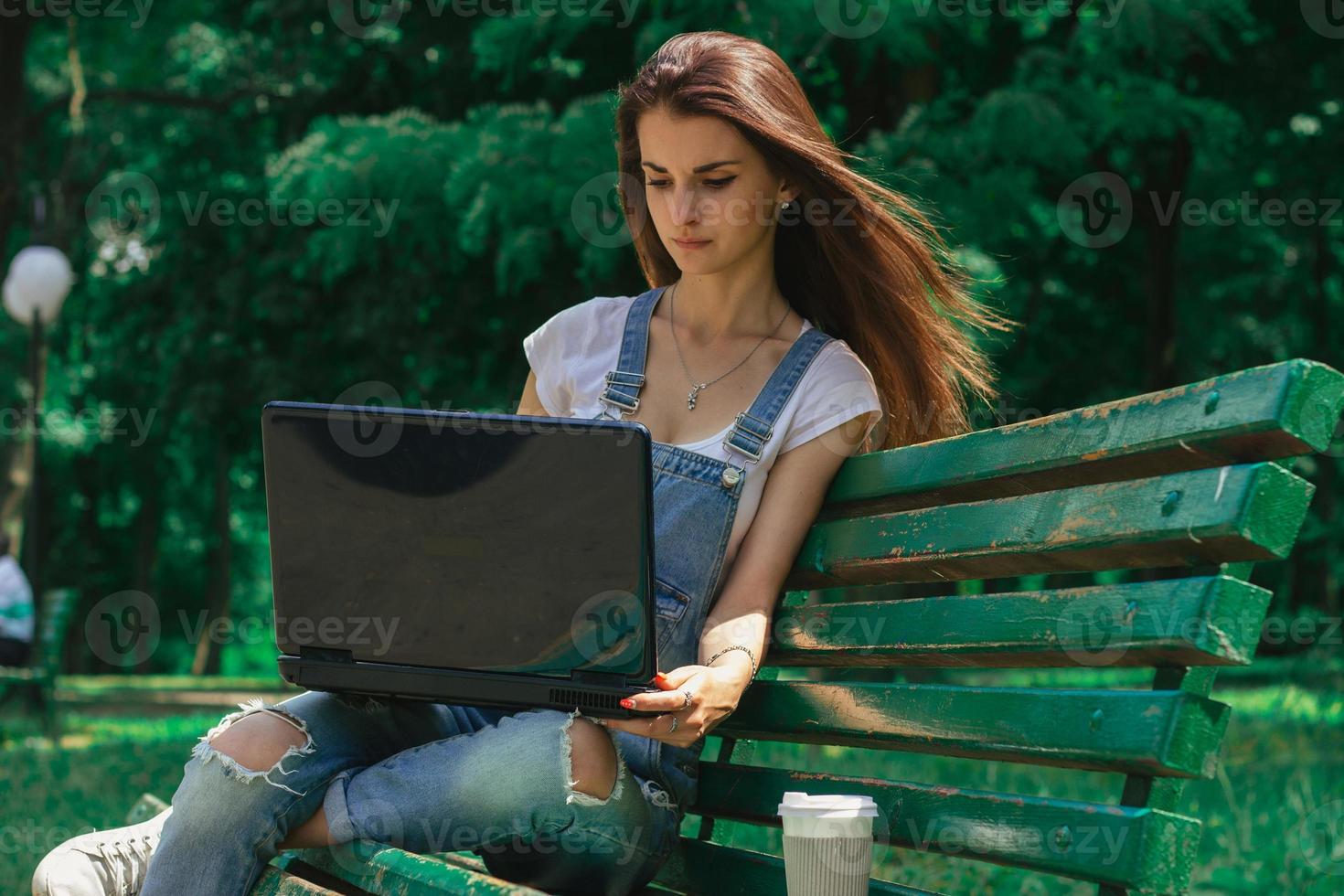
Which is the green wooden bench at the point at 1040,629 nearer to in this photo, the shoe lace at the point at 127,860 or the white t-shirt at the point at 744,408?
the white t-shirt at the point at 744,408

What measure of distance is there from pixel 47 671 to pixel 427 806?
8376mm

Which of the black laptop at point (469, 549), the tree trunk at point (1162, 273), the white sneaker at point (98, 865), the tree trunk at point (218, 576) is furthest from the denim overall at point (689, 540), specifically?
the tree trunk at point (218, 576)

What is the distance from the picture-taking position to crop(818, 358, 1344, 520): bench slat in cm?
167

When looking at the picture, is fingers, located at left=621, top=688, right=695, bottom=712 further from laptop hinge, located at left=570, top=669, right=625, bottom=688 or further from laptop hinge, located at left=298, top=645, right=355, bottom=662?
laptop hinge, located at left=298, top=645, right=355, bottom=662

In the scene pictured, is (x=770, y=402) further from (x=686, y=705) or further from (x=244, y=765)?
(x=244, y=765)

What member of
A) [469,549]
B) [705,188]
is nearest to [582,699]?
[469,549]

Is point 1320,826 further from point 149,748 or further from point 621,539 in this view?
point 149,748

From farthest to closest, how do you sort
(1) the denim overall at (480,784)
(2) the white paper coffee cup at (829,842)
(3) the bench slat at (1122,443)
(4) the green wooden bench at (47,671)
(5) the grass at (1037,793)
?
1. (4) the green wooden bench at (47,671)
2. (5) the grass at (1037,793)
3. (1) the denim overall at (480,784)
4. (2) the white paper coffee cup at (829,842)
5. (3) the bench slat at (1122,443)

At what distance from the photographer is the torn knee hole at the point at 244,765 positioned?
2.28 m

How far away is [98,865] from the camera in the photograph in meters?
2.40

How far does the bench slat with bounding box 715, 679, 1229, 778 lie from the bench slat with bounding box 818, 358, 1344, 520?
287 mm

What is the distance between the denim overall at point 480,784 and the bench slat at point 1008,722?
0.19m

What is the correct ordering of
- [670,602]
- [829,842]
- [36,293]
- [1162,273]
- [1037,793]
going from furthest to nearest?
[36,293]
[1162,273]
[1037,793]
[670,602]
[829,842]

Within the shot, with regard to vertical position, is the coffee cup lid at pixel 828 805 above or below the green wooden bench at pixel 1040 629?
below
